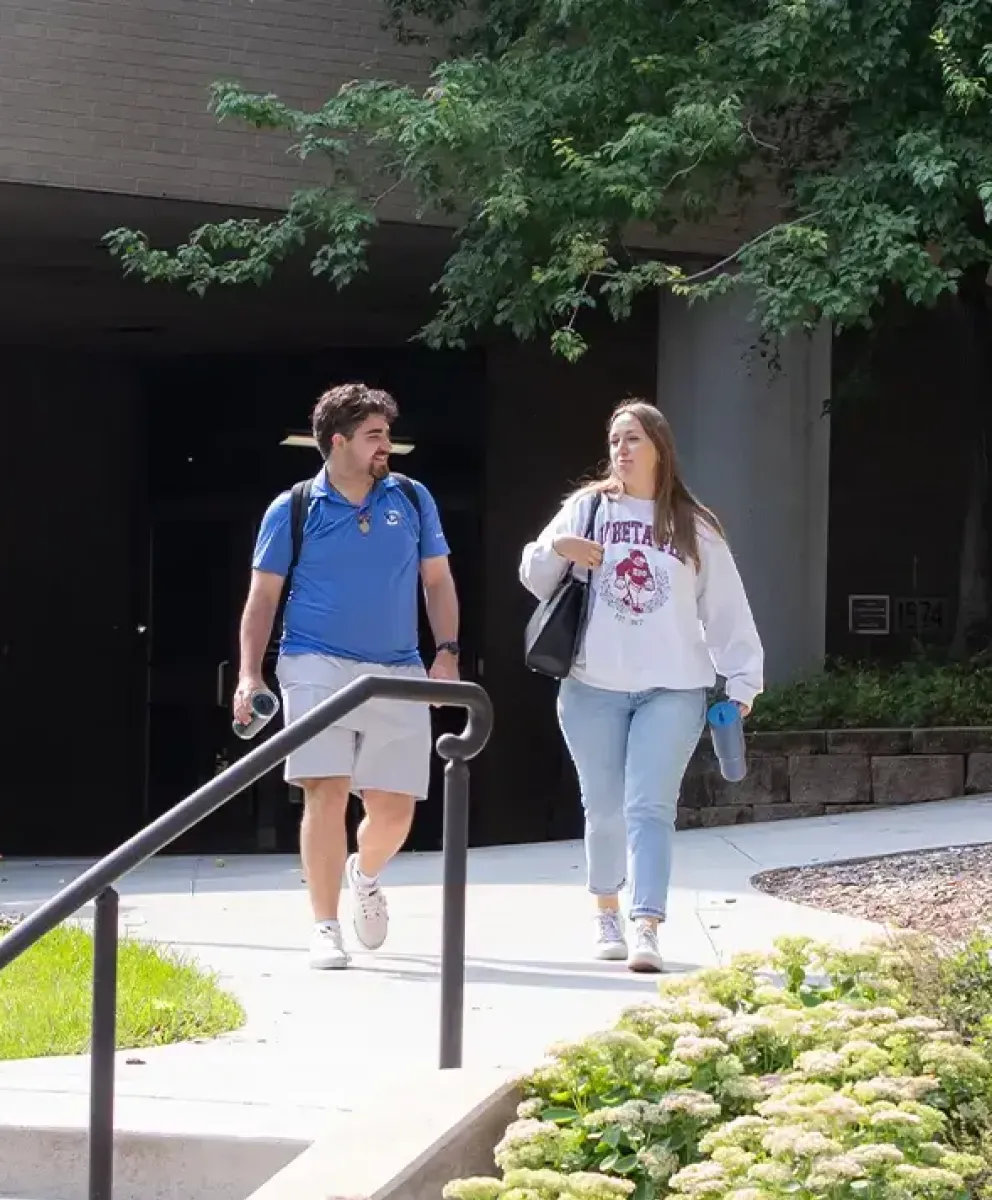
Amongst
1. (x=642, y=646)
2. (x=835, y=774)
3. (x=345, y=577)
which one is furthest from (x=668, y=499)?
(x=835, y=774)

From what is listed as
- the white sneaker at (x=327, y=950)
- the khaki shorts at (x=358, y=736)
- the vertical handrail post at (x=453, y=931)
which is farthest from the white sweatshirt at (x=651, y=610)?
the vertical handrail post at (x=453, y=931)

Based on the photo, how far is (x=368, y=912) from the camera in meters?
6.44

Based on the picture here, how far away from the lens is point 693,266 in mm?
13719

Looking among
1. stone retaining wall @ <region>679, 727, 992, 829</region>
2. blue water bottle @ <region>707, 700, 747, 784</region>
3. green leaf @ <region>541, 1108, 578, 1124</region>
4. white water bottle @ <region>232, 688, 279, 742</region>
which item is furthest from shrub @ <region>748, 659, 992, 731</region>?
green leaf @ <region>541, 1108, 578, 1124</region>

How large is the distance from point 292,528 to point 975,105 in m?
5.61

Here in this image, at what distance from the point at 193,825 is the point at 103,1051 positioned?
0.51m

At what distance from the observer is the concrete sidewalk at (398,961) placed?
440 cm

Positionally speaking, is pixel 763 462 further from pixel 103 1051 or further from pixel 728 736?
pixel 103 1051

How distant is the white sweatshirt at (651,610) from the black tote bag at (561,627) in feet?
0.08

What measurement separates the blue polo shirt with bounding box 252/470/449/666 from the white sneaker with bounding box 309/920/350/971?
33.8 inches

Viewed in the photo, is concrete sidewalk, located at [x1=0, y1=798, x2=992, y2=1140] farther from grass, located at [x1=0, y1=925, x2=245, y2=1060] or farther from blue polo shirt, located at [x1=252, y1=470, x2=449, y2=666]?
blue polo shirt, located at [x1=252, y1=470, x2=449, y2=666]

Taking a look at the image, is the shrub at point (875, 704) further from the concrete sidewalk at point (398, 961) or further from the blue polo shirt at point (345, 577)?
the blue polo shirt at point (345, 577)

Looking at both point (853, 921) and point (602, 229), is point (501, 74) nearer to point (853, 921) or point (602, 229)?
point (602, 229)

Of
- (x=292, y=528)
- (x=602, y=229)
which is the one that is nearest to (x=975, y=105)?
(x=602, y=229)
